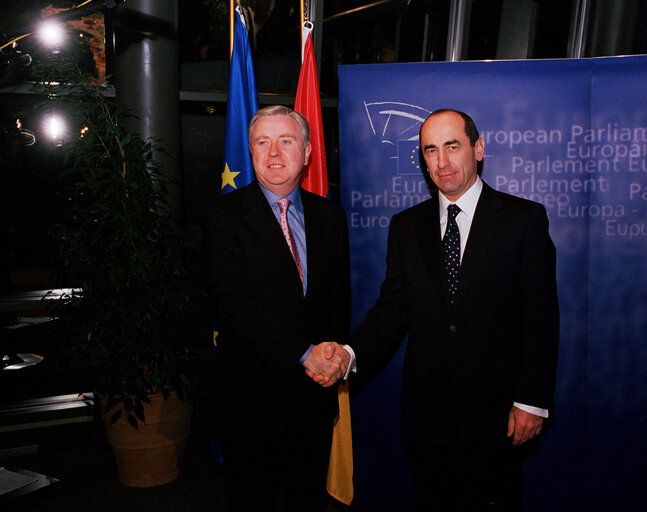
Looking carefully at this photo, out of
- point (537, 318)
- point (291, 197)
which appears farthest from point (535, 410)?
point (291, 197)

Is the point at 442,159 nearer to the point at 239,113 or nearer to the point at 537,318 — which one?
the point at 537,318

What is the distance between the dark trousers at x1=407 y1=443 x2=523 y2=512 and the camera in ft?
6.30

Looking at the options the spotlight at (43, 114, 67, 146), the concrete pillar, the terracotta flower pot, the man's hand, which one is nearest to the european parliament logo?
the man's hand

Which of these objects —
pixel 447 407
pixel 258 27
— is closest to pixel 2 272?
pixel 258 27

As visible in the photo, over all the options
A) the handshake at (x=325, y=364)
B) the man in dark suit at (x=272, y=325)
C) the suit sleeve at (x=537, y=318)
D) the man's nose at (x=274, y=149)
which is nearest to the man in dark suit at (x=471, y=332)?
the suit sleeve at (x=537, y=318)

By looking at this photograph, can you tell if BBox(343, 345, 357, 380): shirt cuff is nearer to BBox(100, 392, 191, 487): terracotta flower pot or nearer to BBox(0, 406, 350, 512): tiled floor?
BBox(0, 406, 350, 512): tiled floor

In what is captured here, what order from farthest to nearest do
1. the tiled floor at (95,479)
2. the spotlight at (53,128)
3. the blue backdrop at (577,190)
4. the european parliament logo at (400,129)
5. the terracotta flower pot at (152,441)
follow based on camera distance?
1. the spotlight at (53,128)
2. the terracotta flower pot at (152,441)
3. the tiled floor at (95,479)
4. the european parliament logo at (400,129)
5. the blue backdrop at (577,190)

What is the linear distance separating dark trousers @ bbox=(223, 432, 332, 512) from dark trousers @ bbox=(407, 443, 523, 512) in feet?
1.30

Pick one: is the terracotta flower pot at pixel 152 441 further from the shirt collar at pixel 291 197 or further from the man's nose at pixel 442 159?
the man's nose at pixel 442 159

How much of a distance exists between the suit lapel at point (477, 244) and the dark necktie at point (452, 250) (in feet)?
0.15

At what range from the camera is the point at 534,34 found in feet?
13.2

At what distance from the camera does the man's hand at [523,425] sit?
1832 millimetres

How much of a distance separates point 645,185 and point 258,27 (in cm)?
283

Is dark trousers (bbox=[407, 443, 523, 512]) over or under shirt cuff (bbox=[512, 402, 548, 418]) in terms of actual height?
under
